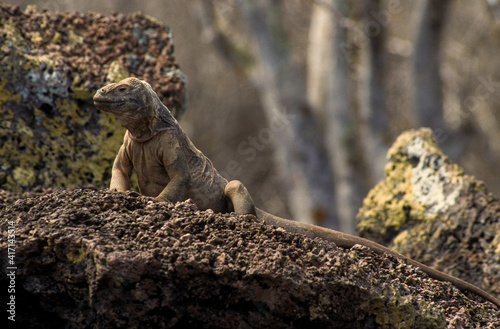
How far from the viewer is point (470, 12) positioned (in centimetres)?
1578

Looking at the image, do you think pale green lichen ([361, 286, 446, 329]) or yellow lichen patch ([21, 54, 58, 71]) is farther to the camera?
yellow lichen patch ([21, 54, 58, 71])

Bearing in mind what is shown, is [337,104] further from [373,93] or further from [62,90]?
[62,90]

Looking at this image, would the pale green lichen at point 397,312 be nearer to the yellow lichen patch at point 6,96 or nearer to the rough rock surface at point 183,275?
the rough rock surface at point 183,275

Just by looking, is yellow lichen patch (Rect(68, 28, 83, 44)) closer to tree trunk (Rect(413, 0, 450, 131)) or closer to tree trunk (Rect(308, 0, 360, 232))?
tree trunk (Rect(413, 0, 450, 131))

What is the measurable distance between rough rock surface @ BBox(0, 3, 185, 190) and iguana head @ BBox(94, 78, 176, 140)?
3.20 ft

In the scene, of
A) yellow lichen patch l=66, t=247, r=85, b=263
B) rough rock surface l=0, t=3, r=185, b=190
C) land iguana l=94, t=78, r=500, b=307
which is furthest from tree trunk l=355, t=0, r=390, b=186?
yellow lichen patch l=66, t=247, r=85, b=263

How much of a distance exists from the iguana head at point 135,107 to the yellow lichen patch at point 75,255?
94 cm

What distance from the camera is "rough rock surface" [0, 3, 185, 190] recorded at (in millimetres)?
4457

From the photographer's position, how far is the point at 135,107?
365 cm

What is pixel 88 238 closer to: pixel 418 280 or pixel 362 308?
pixel 362 308

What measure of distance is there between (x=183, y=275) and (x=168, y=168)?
987mm

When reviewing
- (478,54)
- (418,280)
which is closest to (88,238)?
(418,280)

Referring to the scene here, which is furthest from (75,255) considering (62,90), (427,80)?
(427,80)

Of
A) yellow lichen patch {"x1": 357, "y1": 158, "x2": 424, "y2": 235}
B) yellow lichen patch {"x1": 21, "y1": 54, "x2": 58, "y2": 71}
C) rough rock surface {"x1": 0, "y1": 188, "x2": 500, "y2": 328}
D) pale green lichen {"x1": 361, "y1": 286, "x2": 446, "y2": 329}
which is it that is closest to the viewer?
rough rock surface {"x1": 0, "y1": 188, "x2": 500, "y2": 328}
